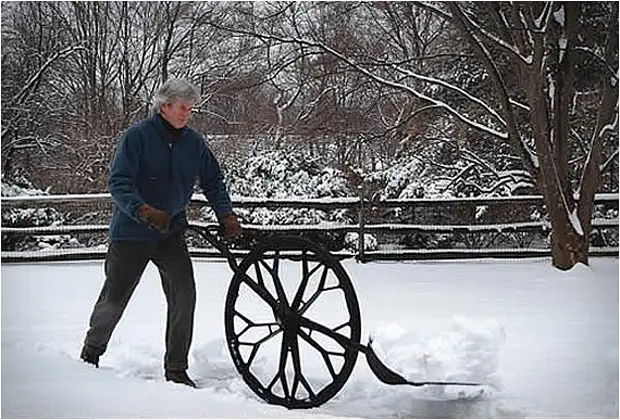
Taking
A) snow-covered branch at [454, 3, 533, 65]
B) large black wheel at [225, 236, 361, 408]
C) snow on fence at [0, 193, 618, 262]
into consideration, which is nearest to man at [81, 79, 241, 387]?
large black wheel at [225, 236, 361, 408]

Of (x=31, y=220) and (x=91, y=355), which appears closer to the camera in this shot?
(x=91, y=355)

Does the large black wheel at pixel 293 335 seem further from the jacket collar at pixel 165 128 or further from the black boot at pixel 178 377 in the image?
the jacket collar at pixel 165 128

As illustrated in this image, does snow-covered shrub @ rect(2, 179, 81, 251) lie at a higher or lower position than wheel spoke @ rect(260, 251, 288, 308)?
lower

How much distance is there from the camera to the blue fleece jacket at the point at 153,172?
1.94 metres

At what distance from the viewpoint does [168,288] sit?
2.09m

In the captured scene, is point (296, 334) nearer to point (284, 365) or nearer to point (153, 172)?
point (284, 365)

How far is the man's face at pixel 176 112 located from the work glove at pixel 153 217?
0.85ft

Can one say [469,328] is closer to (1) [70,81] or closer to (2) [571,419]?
(2) [571,419]

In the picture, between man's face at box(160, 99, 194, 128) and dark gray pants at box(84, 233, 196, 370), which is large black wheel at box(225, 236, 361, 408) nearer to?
dark gray pants at box(84, 233, 196, 370)

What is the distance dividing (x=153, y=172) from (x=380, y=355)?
799 mm

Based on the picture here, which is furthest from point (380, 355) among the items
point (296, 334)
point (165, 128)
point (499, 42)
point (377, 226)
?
point (377, 226)

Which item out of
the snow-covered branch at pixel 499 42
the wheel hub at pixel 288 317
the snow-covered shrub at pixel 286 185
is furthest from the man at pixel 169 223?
the snow-covered shrub at pixel 286 185

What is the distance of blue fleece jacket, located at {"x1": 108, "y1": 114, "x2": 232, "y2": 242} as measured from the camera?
1.94 m

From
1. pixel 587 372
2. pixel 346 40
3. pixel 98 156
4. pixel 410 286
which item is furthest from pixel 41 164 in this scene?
pixel 587 372
